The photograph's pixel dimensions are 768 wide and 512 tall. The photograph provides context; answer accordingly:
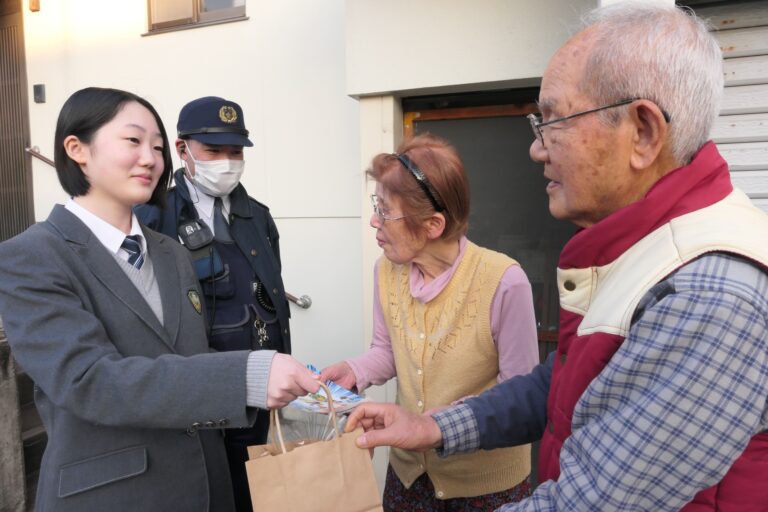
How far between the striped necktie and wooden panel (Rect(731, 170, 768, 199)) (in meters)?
2.77

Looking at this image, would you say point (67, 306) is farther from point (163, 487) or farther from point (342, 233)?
point (342, 233)

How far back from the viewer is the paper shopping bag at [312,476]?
112 cm

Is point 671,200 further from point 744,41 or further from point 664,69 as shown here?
point 744,41

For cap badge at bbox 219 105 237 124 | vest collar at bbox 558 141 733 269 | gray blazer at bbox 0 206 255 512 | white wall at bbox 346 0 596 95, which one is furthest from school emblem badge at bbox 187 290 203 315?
white wall at bbox 346 0 596 95

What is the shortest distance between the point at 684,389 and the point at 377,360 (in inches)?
54.1

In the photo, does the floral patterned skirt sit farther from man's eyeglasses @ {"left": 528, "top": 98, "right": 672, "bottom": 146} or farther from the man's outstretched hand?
man's eyeglasses @ {"left": 528, "top": 98, "right": 672, "bottom": 146}

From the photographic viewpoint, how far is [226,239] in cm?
239

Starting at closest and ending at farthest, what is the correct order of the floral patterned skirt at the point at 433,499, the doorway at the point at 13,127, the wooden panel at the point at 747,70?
the floral patterned skirt at the point at 433,499 → the wooden panel at the point at 747,70 → the doorway at the point at 13,127

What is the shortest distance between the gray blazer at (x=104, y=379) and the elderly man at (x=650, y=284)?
2.76ft

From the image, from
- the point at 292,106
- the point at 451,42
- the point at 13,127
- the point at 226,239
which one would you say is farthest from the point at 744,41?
the point at 13,127

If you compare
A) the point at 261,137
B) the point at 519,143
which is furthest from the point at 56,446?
the point at 261,137

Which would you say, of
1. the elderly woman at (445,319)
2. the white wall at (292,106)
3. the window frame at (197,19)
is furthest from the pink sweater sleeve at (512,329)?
the window frame at (197,19)

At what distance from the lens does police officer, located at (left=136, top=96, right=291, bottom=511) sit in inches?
86.5

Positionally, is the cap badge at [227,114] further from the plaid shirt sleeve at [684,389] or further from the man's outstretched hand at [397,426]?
the plaid shirt sleeve at [684,389]
